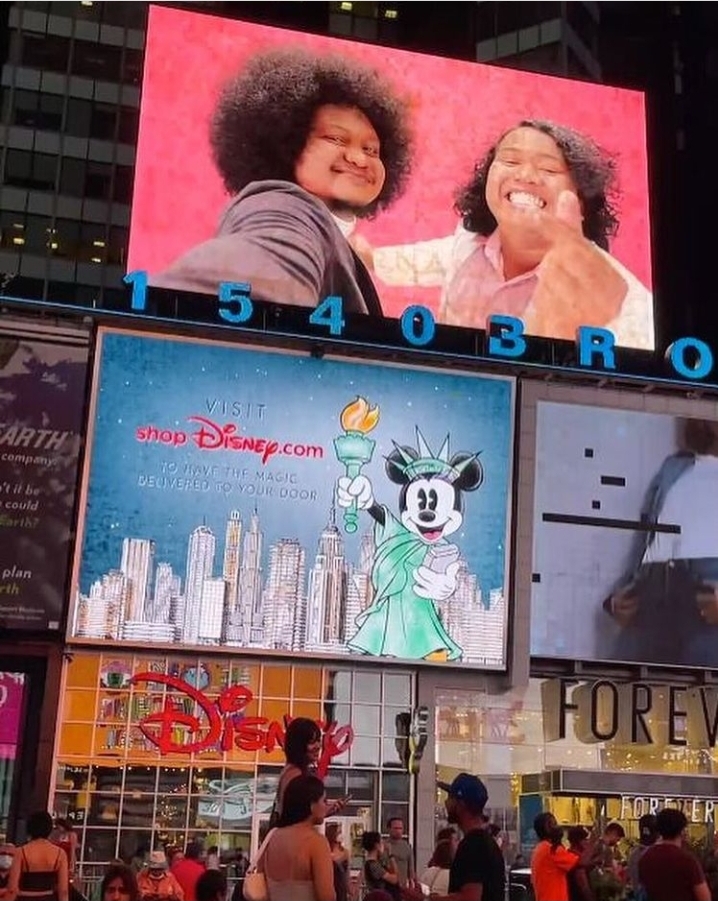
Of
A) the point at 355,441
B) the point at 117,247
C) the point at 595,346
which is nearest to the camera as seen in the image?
the point at 355,441

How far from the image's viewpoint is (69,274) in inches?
2520

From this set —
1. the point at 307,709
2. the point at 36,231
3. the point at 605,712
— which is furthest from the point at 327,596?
the point at 36,231

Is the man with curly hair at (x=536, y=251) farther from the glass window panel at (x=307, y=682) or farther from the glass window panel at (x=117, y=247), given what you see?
the glass window panel at (x=117, y=247)

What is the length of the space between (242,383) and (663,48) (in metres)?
50.9

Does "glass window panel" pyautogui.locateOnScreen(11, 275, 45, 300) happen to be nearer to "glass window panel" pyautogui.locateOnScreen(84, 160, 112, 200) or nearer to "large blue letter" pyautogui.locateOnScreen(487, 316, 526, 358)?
"glass window panel" pyautogui.locateOnScreen(84, 160, 112, 200)

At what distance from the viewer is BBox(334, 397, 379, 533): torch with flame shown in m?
32.6

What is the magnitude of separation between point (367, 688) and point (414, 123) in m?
18.1

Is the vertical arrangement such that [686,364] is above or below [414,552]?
above

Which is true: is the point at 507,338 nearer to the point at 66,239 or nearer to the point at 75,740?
the point at 75,740

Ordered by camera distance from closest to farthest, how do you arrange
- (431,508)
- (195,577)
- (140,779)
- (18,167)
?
1. (140,779)
2. (195,577)
3. (431,508)
4. (18,167)

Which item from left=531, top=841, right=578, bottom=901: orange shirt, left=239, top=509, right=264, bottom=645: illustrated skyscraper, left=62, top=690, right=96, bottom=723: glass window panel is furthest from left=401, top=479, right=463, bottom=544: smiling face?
left=531, top=841, right=578, bottom=901: orange shirt

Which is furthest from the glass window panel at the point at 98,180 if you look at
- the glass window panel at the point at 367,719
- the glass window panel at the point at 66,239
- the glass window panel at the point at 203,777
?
the glass window panel at the point at 203,777

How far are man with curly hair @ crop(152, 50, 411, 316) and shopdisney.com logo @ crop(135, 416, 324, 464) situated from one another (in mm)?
6876

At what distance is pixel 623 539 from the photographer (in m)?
34.3
